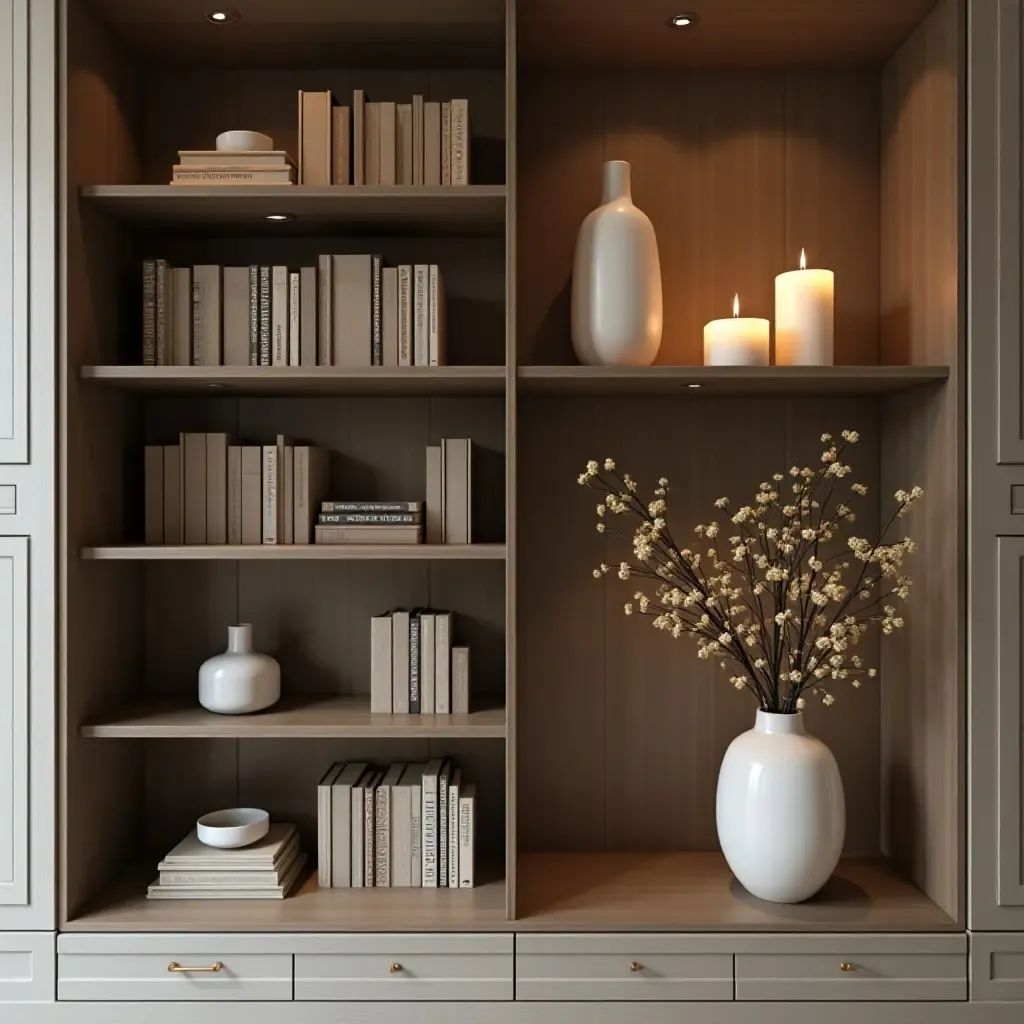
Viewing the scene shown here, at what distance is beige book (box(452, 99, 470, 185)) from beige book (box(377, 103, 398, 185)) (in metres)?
0.12

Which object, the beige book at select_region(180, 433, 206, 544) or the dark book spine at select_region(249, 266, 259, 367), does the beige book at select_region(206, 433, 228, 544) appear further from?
the dark book spine at select_region(249, 266, 259, 367)

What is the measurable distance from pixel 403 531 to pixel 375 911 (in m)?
0.74

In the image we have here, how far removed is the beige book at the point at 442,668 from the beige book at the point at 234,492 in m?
0.46

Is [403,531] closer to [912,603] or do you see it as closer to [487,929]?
[487,929]

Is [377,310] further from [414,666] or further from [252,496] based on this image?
[414,666]

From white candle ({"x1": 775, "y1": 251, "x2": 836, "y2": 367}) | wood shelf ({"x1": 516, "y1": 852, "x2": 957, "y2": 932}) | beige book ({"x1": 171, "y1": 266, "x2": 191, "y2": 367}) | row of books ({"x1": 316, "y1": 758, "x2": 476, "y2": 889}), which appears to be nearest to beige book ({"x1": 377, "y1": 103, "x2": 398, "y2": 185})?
beige book ({"x1": 171, "y1": 266, "x2": 191, "y2": 367})

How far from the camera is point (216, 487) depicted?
7.11ft

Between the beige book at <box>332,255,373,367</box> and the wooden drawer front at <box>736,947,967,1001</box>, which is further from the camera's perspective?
the beige book at <box>332,255,373,367</box>

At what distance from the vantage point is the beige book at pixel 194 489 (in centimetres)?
217

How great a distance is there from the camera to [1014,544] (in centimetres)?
192

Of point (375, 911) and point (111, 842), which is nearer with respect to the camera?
point (375, 911)

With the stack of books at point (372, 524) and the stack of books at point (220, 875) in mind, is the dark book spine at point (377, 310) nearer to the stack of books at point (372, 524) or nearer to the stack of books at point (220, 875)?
the stack of books at point (372, 524)

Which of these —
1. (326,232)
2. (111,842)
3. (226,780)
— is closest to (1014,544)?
(326,232)

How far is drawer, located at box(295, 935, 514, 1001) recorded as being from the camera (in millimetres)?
1930
